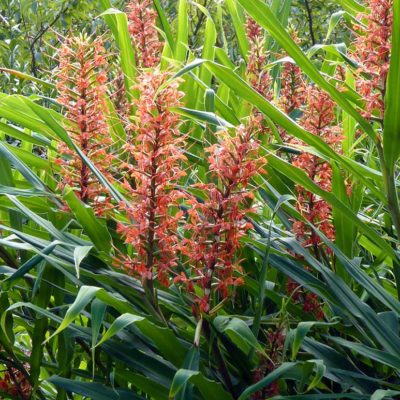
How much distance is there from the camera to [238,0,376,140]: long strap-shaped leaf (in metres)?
1.48

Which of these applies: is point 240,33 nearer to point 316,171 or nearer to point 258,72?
point 258,72

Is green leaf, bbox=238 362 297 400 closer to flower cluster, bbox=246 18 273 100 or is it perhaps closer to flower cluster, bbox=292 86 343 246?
flower cluster, bbox=292 86 343 246

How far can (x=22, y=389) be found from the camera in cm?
169

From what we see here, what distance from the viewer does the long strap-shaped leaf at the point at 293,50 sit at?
1.48 meters

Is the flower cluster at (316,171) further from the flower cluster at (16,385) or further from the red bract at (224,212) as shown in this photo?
the flower cluster at (16,385)

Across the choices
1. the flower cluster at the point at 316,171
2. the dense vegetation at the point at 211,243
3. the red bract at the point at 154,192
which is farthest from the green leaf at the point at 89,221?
the flower cluster at the point at 316,171

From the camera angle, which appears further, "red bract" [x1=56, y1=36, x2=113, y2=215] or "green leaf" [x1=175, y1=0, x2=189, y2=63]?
"green leaf" [x1=175, y1=0, x2=189, y2=63]

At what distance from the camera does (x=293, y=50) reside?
4.96ft

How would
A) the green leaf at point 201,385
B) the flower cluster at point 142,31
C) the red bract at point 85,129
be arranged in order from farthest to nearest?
1. the flower cluster at point 142,31
2. the red bract at point 85,129
3. the green leaf at point 201,385

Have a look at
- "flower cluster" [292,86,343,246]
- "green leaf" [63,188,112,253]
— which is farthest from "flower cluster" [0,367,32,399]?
"flower cluster" [292,86,343,246]

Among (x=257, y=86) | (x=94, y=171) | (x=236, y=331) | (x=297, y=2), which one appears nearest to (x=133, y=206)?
(x=94, y=171)

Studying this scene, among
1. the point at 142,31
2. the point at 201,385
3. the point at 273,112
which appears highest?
the point at 142,31

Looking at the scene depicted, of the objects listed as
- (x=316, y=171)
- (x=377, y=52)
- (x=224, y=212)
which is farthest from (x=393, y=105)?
(x=224, y=212)

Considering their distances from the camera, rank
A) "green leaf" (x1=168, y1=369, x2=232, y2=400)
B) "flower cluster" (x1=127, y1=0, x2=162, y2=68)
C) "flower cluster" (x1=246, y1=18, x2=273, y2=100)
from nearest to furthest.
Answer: "green leaf" (x1=168, y1=369, x2=232, y2=400)
"flower cluster" (x1=246, y1=18, x2=273, y2=100)
"flower cluster" (x1=127, y1=0, x2=162, y2=68)
